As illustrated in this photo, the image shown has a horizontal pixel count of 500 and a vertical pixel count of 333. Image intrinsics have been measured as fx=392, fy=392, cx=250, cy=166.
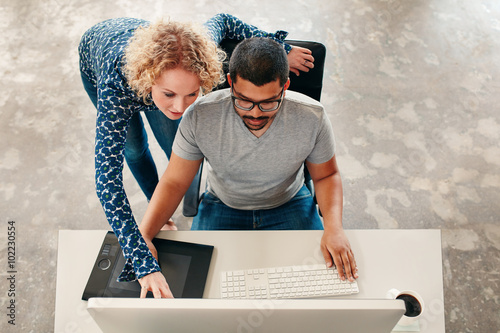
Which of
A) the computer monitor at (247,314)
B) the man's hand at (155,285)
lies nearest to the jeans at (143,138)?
the man's hand at (155,285)

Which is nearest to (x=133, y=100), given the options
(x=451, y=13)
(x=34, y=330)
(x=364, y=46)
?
(x=34, y=330)

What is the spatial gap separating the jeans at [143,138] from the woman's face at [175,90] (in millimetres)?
531

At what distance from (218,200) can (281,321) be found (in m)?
0.86

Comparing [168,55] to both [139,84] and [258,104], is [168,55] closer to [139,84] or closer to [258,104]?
[139,84]

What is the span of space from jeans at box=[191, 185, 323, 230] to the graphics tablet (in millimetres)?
312

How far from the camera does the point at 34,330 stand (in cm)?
192

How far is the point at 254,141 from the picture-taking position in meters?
1.34

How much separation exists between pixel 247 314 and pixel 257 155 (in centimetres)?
67

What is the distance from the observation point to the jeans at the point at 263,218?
158cm

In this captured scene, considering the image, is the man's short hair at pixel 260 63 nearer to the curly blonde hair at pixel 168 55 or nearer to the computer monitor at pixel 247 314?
the curly blonde hair at pixel 168 55

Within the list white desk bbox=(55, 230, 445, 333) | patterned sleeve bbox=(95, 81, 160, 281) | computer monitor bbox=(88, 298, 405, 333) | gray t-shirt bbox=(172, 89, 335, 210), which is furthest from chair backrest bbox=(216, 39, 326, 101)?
computer monitor bbox=(88, 298, 405, 333)

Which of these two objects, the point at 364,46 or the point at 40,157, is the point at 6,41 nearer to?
the point at 40,157

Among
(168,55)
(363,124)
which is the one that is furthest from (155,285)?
(363,124)

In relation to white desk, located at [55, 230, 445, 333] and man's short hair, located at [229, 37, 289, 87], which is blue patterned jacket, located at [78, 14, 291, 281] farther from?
man's short hair, located at [229, 37, 289, 87]
